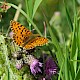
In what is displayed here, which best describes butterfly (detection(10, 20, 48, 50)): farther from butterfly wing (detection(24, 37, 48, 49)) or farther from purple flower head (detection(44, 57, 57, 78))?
purple flower head (detection(44, 57, 57, 78))

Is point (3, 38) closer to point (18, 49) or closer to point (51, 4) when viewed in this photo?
point (18, 49)

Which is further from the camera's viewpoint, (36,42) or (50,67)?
(50,67)

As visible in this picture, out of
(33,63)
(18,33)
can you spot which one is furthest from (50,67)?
(18,33)

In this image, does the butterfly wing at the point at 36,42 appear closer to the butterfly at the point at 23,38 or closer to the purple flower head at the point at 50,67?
the butterfly at the point at 23,38

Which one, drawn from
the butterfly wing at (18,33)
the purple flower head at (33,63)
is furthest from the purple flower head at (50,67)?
the butterfly wing at (18,33)

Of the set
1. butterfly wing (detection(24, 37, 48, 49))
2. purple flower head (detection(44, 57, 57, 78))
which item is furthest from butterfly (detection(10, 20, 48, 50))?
purple flower head (detection(44, 57, 57, 78))

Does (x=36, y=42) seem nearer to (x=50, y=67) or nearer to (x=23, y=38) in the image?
(x=23, y=38)
